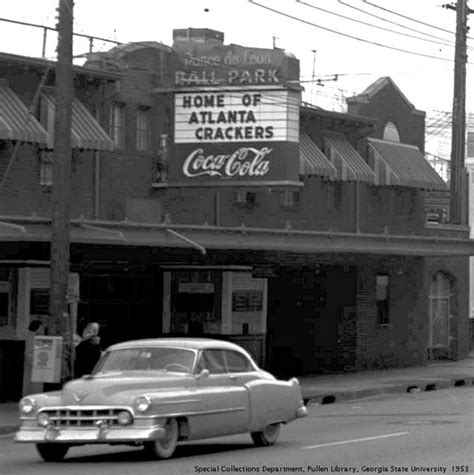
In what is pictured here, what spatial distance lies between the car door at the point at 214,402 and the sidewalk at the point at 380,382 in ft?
29.9

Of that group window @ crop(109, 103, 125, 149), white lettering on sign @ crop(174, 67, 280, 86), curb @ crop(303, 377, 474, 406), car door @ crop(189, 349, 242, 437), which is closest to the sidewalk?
curb @ crop(303, 377, 474, 406)

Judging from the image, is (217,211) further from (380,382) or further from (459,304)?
(459,304)

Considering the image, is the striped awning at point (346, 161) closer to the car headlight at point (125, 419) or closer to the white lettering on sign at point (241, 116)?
the white lettering on sign at point (241, 116)

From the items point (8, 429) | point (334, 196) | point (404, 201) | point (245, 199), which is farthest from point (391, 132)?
point (8, 429)

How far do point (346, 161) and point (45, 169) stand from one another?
10371 millimetres

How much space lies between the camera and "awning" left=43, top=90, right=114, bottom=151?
1094 inches

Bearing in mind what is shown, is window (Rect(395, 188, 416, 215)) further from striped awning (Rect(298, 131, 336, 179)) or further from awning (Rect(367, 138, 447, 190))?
striped awning (Rect(298, 131, 336, 179))

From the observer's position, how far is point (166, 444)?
16969 millimetres

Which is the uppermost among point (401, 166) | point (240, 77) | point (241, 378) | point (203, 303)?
point (240, 77)

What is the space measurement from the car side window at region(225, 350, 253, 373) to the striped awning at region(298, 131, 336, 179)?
50.0 ft

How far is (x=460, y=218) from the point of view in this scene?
43.2 meters

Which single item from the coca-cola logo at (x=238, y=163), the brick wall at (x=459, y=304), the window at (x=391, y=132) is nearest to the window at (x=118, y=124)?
the coca-cola logo at (x=238, y=163)

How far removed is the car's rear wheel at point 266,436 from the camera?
19016mm

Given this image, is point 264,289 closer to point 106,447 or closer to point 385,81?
point 385,81
